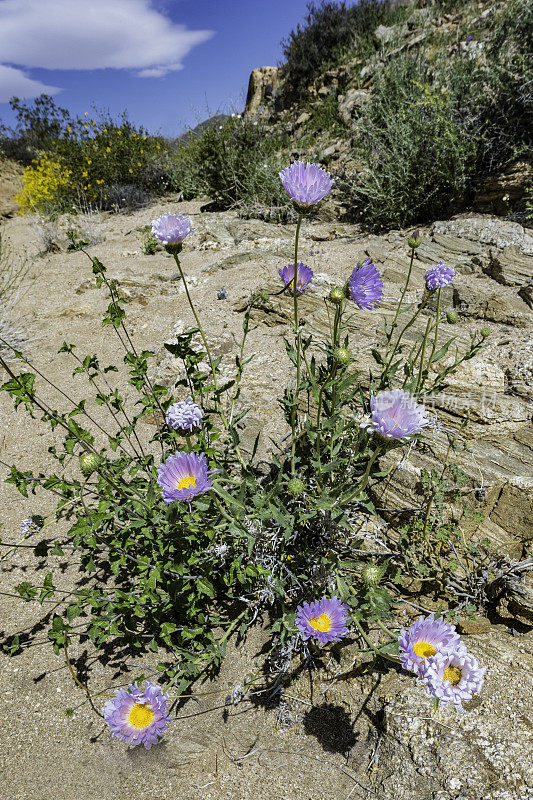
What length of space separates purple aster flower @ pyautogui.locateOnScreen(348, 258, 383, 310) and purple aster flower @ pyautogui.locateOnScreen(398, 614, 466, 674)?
117 centimetres

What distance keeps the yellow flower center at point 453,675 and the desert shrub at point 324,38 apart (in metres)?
12.7

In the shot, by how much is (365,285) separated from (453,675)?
1.40 metres

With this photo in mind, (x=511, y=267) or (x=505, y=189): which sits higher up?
(x=505, y=189)

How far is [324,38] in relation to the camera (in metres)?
11.4

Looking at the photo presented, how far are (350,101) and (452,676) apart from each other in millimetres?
9950

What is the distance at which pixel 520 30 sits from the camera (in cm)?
571

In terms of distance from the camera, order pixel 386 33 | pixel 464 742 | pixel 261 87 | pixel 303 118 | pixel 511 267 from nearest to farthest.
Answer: pixel 464 742, pixel 511 267, pixel 386 33, pixel 303 118, pixel 261 87

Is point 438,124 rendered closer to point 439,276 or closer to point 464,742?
point 439,276

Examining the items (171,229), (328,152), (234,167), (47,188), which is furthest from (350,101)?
(171,229)

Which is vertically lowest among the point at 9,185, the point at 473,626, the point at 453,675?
the point at 473,626

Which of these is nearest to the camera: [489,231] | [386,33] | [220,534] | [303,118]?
[220,534]

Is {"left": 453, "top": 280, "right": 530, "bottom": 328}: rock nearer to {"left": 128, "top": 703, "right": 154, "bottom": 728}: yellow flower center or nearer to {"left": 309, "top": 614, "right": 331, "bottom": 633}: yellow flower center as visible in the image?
{"left": 309, "top": 614, "right": 331, "bottom": 633}: yellow flower center

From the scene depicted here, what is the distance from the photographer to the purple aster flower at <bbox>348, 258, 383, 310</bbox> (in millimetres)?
1783

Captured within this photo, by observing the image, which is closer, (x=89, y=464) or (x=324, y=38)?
(x=89, y=464)
